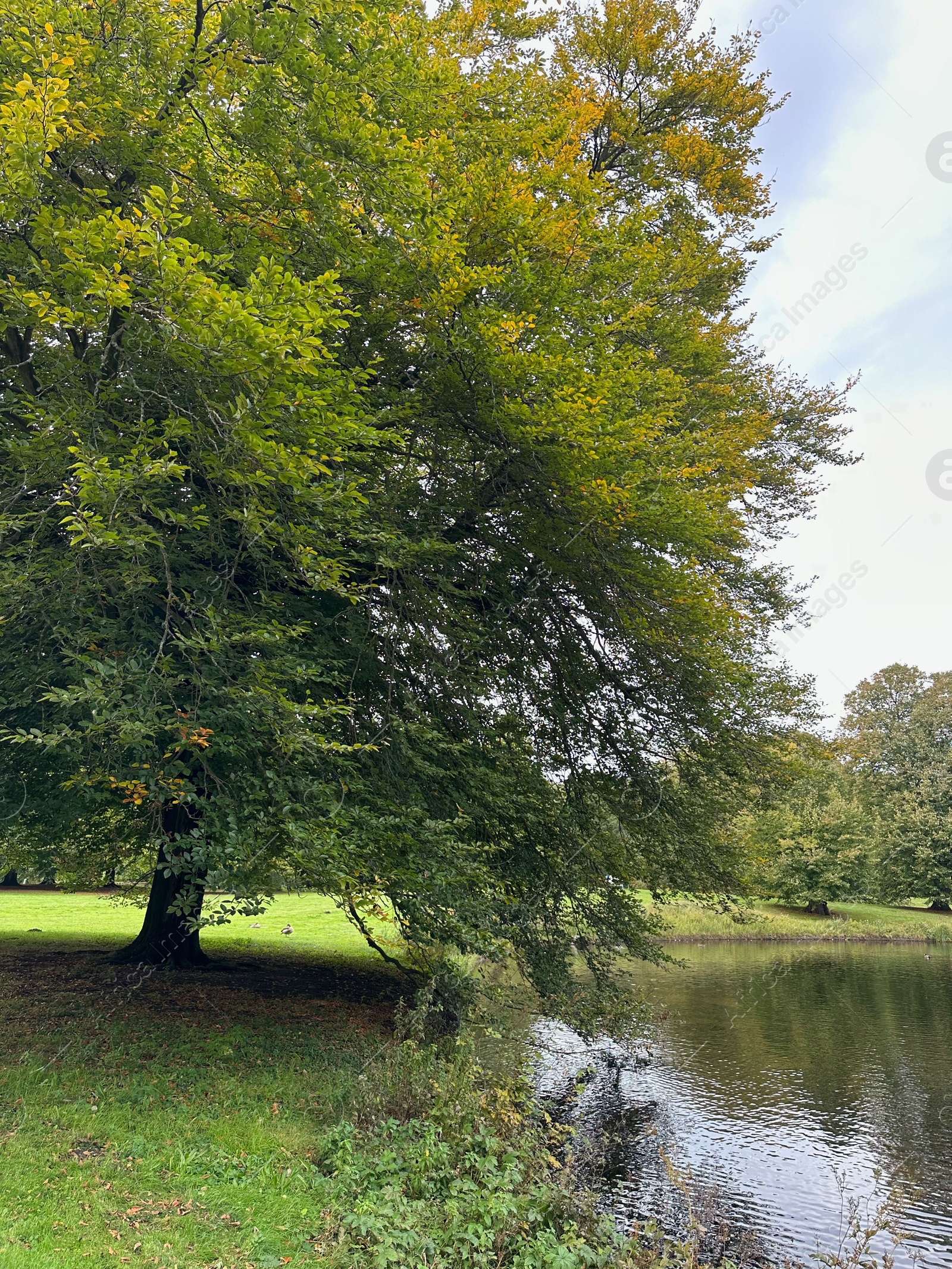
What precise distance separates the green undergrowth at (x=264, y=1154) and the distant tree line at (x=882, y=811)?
24.6 metres

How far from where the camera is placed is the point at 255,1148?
6.62 m

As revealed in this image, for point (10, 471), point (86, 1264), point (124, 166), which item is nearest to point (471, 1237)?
point (86, 1264)

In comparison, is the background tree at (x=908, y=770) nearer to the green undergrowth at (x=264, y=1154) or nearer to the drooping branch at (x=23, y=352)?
the green undergrowth at (x=264, y=1154)

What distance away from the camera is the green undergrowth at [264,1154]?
527 centimetres

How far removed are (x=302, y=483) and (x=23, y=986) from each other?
9.31 metres

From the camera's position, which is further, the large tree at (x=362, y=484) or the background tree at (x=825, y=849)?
the background tree at (x=825, y=849)

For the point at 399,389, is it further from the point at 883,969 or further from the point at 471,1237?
the point at 883,969

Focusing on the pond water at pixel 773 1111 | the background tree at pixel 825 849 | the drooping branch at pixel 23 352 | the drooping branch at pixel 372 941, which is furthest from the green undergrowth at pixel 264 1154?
the background tree at pixel 825 849

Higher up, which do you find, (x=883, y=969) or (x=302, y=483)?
(x=302, y=483)

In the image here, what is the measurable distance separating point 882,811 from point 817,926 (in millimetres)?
14622

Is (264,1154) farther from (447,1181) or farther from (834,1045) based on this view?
(834,1045)

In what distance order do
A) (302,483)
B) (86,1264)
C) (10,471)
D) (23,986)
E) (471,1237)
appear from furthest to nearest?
(23,986) < (10,471) < (302,483) < (471,1237) < (86,1264)

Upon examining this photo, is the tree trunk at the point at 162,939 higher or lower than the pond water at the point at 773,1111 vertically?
higher

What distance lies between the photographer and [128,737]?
5.98m
